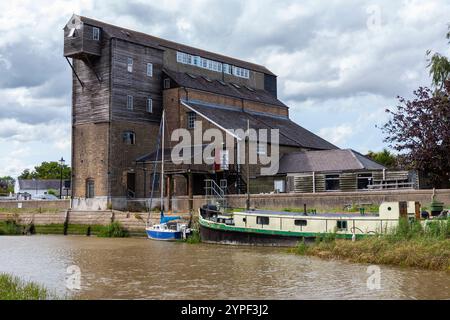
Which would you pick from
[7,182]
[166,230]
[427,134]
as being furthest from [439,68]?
[7,182]

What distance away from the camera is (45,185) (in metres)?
126

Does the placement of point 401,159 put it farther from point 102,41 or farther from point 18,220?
point 18,220

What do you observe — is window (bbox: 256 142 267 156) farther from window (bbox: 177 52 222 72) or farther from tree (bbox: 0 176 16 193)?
tree (bbox: 0 176 16 193)

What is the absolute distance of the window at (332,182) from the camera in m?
50.6

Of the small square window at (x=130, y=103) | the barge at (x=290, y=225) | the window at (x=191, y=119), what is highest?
the small square window at (x=130, y=103)

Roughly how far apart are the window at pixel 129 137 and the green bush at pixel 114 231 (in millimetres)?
11619

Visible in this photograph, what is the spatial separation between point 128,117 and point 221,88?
14.6 meters

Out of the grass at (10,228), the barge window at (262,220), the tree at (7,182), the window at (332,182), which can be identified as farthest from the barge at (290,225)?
the tree at (7,182)

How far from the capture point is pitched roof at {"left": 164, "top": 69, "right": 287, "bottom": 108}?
6156 cm

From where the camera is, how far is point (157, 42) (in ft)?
211

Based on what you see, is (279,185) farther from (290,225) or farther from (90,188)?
(290,225)

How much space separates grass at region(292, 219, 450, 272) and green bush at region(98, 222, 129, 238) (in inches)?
793

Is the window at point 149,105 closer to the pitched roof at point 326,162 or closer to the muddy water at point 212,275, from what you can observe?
the pitched roof at point 326,162

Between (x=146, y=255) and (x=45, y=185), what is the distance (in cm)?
9983
